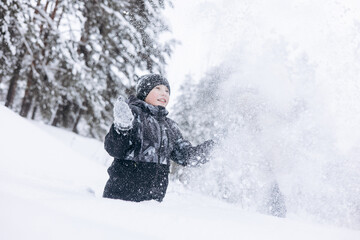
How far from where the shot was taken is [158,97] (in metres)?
2.26

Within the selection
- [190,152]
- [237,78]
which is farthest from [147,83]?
[237,78]

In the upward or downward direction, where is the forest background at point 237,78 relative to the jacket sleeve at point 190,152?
upward

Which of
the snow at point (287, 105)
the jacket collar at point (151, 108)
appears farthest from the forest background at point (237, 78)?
the jacket collar at point (151, 108)

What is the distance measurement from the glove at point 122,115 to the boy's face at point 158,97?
532mm

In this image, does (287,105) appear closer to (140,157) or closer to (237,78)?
(237,78)

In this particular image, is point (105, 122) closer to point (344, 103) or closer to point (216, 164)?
point (216, 164)

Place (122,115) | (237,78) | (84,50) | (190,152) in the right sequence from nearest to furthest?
(122,115) < (190,152) < (237,78) < (84,50)

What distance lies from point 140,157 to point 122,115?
1.13 ft

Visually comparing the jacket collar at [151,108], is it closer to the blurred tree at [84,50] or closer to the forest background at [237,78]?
the forest background at [237,78]

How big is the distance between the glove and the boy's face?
0.53 m

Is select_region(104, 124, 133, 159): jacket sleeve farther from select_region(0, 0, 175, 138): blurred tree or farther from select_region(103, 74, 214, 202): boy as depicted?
select_region(0, 0, 175, 138): blurred tree

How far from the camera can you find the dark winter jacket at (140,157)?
186 centimetres

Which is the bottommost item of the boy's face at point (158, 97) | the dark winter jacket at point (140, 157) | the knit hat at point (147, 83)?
the dark winter jacket at point (140, 157)

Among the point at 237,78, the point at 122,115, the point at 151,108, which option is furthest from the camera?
the point at 237,78
